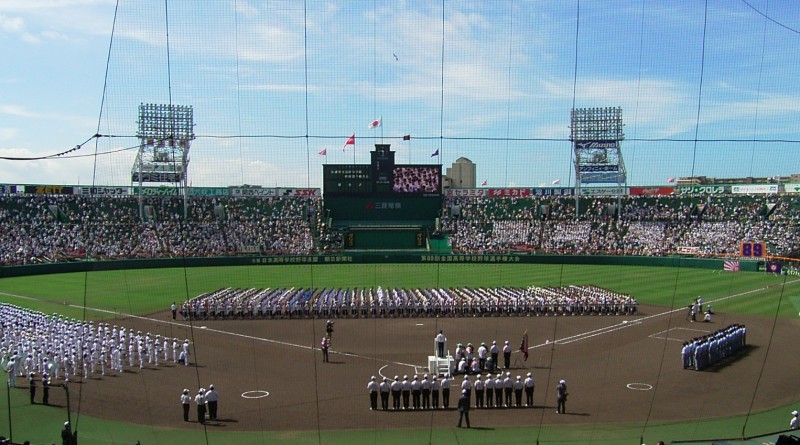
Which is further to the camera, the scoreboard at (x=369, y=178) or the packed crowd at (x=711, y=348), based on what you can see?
the scoreboard at (x=369, y=178)

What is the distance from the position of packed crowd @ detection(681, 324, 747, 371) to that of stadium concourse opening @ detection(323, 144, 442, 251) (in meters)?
33.9

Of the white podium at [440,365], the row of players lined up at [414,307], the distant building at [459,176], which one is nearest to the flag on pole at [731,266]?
the row of players lined up at [414,307]

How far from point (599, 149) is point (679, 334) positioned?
32.5 meters

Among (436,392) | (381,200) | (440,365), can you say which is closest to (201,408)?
(436,392)

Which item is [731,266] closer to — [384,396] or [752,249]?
[752,249]

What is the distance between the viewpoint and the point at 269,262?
4781 cm

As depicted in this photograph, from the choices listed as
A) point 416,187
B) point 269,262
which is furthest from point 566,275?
point 269,262

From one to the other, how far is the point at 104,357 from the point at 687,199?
A: 5341 cm

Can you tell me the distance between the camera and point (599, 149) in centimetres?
5347

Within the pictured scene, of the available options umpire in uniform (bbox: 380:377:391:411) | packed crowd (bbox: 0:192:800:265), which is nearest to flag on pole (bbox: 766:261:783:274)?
packed crowd (bbox: 0:192:800:265)

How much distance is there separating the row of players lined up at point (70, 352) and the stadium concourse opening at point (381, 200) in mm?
32816

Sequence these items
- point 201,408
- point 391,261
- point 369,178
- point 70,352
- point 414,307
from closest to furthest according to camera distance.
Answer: point 201,408
point 70,352
point 414,307
point 391,261
point 369,178

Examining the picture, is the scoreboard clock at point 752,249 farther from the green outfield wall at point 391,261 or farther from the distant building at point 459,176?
the distant building at point 459,176

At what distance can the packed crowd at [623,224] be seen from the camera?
49250 millimetres
